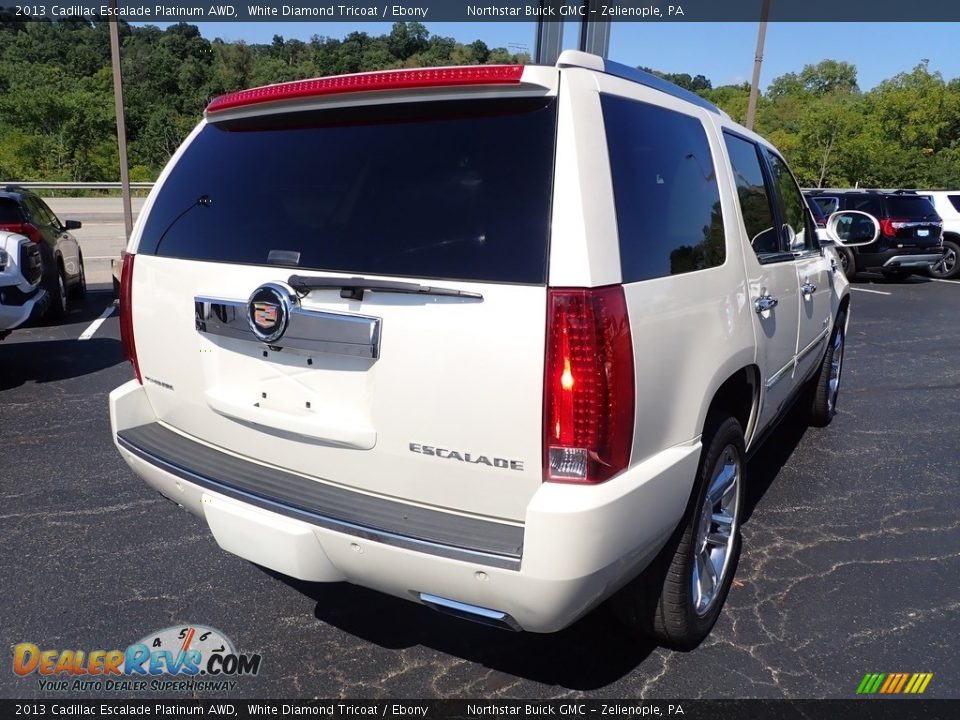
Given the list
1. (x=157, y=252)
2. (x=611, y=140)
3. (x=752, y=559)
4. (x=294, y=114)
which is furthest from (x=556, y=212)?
(x=752, y=559)

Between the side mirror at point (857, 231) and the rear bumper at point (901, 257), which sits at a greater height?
the side mirror at point (857, 231)

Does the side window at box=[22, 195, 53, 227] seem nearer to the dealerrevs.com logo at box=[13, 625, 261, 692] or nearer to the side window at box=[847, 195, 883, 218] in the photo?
the dealerrevs.com logo at box=[13, 625, 261, 692]

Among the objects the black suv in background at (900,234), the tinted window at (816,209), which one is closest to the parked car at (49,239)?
the tinted window at (816,209)

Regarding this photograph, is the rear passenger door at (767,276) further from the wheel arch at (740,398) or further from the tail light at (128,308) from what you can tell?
the tail light at (128,308)

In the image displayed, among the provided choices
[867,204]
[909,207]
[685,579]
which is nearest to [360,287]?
[685,579]

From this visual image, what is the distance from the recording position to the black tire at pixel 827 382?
531cm

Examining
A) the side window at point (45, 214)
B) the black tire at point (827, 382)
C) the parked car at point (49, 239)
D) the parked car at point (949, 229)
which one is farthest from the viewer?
the parked car at point (949, 229)

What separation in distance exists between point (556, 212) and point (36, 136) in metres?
50.7

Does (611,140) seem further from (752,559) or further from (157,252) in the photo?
(752,559)

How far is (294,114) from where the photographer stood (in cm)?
258

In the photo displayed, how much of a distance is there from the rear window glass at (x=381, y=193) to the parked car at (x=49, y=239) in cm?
672

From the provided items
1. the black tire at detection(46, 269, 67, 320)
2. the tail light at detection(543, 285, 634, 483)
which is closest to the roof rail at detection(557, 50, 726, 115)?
the tail light at detection(543, 285, 634, 483)

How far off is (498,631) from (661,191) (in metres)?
1.74

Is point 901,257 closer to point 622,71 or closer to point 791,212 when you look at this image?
point 791,212
